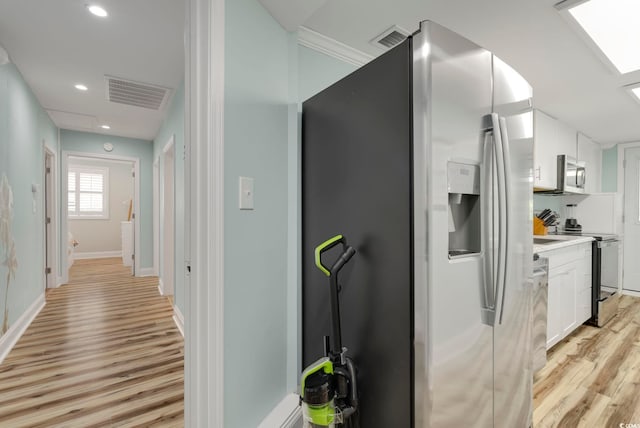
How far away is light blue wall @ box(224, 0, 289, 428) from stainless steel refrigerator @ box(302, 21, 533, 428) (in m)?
0.25

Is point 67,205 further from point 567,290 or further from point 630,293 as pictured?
point 630,293

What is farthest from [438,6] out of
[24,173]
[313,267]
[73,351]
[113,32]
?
[24,173]

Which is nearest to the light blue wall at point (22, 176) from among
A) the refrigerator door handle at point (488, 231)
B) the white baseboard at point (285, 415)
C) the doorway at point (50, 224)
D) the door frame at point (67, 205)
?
the doorway at point (50, 224)

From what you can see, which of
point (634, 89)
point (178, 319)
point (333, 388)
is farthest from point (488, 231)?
point (178, 319)

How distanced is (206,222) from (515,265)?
1.39 metres

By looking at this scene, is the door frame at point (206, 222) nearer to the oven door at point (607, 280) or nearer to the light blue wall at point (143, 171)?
the oven door at point (607, 280)

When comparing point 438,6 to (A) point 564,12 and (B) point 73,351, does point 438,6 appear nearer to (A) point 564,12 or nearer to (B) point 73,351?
(A) point 564,12

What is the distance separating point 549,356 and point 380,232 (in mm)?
2460

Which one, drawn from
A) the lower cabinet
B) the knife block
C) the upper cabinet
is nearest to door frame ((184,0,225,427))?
the lower cabinet

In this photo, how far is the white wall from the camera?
24.4 ft

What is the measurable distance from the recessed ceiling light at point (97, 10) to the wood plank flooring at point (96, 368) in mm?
2494

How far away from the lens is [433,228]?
3.52ft

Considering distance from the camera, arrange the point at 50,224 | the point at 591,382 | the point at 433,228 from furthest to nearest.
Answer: the point at 50,224
the point at 591,382
the point at 433,228

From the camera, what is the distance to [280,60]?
1650mm
